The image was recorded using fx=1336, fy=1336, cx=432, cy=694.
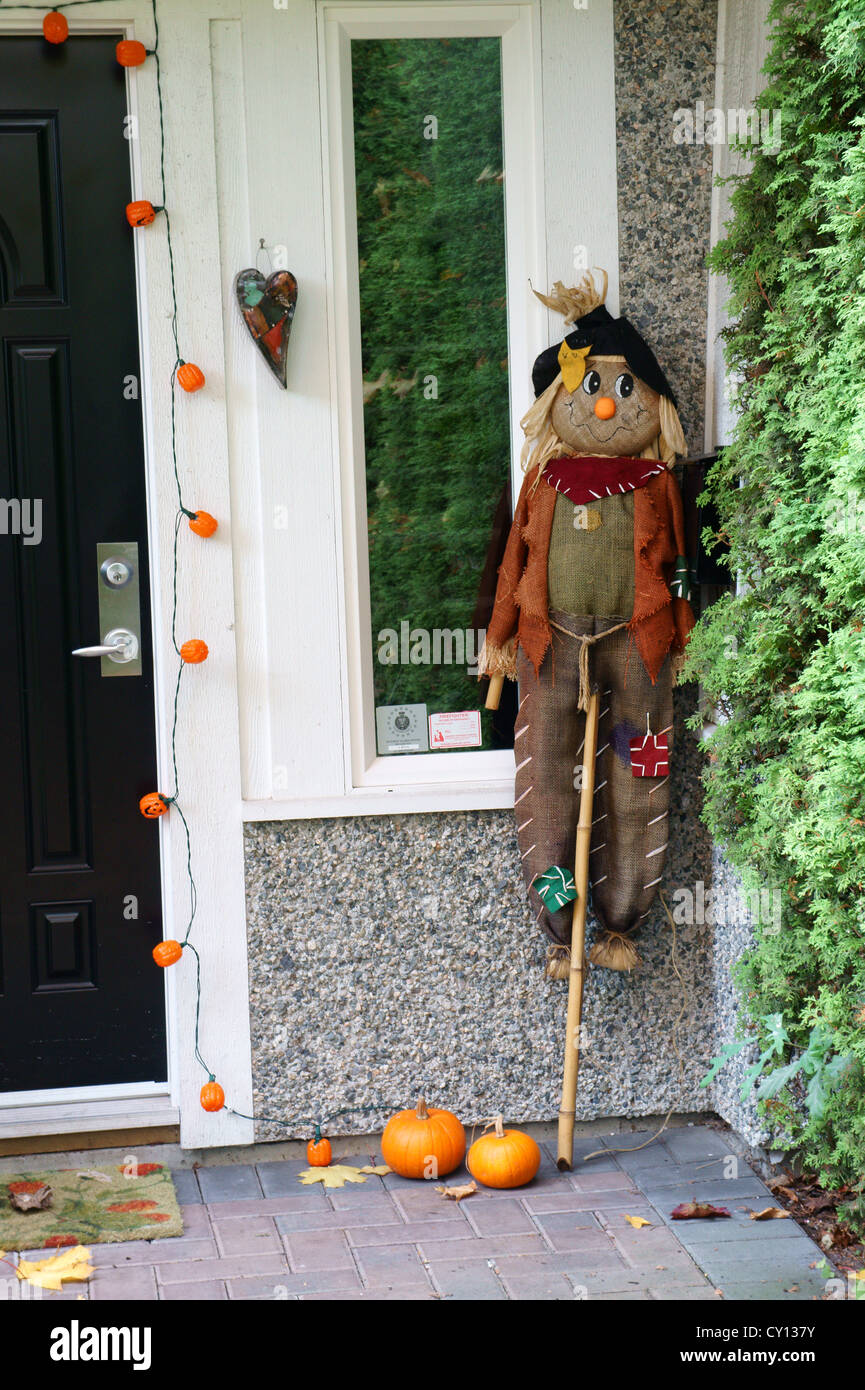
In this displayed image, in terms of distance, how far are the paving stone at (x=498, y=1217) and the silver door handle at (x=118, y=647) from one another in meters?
1.72

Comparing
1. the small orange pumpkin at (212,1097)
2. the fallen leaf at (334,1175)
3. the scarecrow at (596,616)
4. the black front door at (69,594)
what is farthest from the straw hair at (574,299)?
the fallen leaf at (334,1175)

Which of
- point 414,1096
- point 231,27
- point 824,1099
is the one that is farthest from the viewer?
point 414,1096

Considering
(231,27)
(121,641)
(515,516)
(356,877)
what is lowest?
(356,877)

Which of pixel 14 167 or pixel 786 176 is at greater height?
pixel 14 167

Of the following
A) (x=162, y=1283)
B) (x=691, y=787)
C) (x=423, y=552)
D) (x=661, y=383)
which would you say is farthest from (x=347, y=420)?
(x=162, y=1283)

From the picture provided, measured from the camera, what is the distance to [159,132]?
3.50m

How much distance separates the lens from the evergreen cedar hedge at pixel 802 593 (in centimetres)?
283

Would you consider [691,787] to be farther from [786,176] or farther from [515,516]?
[786,176]

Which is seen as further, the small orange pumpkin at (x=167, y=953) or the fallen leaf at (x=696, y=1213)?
the small orange pumpkin at (x=167, y=953)

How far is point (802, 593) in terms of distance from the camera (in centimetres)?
315

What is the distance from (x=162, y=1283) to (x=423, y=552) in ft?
6.51

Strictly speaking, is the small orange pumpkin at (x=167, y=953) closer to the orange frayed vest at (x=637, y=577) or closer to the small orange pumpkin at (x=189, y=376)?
the orange frayed vest at (x=637, y=577)

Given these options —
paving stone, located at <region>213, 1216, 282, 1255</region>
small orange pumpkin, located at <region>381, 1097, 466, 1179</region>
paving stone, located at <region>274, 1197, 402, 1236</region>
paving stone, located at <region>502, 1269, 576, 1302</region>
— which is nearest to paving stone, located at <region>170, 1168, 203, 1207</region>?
paving stone, located at <region>213, 1216, 282, 1255</region>

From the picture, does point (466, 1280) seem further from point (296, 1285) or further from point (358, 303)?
point (358, 303)
